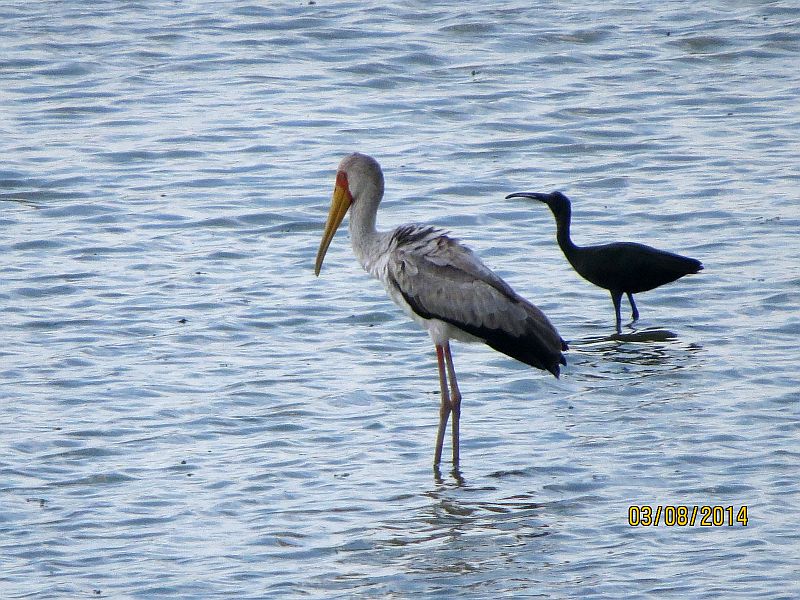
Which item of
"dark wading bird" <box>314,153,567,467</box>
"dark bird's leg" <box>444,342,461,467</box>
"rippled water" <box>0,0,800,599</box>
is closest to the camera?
"rippled water" <box>0,0,800,599</box>

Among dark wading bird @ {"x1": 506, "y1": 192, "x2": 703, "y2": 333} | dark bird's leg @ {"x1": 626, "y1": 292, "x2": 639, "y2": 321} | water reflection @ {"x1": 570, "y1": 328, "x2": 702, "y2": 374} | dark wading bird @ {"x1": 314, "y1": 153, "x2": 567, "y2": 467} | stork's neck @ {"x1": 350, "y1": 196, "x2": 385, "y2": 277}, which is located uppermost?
stork's neck @ {"x1": 350, "y1": 196, "x2": 385, "y2": 277}

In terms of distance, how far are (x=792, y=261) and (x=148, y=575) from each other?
21.1ft

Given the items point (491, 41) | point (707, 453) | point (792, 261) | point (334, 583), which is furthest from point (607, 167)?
point (334, 583)

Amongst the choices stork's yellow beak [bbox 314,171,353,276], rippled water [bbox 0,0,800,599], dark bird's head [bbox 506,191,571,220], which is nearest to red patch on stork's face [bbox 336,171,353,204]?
stork's yellow beak [bbox 314,171,353,276]

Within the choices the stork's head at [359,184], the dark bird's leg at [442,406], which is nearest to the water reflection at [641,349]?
the dark bird's leg at [442,406]

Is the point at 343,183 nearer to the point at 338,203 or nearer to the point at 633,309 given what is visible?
the point at 338,203

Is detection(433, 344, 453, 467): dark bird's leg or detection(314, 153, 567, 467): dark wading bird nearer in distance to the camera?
detection(433, 344, 453, 467): dark bird's leg

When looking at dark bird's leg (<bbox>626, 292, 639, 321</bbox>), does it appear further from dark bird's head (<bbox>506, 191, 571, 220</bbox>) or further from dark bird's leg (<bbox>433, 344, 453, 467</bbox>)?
dark bird's leg (<bbox>433, 344, 453, 467</bbox>)

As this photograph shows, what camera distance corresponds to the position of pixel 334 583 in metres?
6.67
